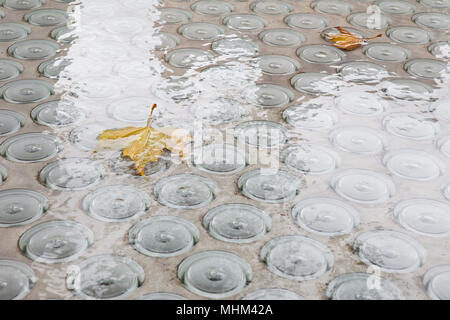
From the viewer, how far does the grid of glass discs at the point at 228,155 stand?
1.34m

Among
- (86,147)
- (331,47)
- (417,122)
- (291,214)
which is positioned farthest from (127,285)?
(331,47)

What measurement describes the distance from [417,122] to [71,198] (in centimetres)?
106

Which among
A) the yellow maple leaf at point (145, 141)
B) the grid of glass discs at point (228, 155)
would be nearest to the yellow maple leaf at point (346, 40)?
the grid of glass discs at point (228, 155)

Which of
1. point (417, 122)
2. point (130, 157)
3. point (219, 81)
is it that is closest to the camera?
point (130, 157)

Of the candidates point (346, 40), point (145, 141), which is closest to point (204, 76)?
point (145, 141)

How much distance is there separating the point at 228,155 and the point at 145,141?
24cm

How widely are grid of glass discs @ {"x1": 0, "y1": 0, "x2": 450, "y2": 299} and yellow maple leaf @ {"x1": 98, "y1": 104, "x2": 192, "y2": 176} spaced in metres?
0.03

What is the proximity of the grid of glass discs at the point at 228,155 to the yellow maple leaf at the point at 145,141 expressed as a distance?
0.03 metres

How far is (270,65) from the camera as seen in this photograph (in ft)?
7.00

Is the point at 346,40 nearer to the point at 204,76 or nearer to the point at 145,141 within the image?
the point at 204,76

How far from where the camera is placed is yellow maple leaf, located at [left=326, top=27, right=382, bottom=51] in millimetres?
2277

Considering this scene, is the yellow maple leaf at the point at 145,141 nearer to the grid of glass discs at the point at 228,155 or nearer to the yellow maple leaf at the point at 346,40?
the grid of glass discs at the point at 228,155

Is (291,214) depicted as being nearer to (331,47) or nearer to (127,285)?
(127,285)

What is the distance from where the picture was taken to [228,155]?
1.70 meters
